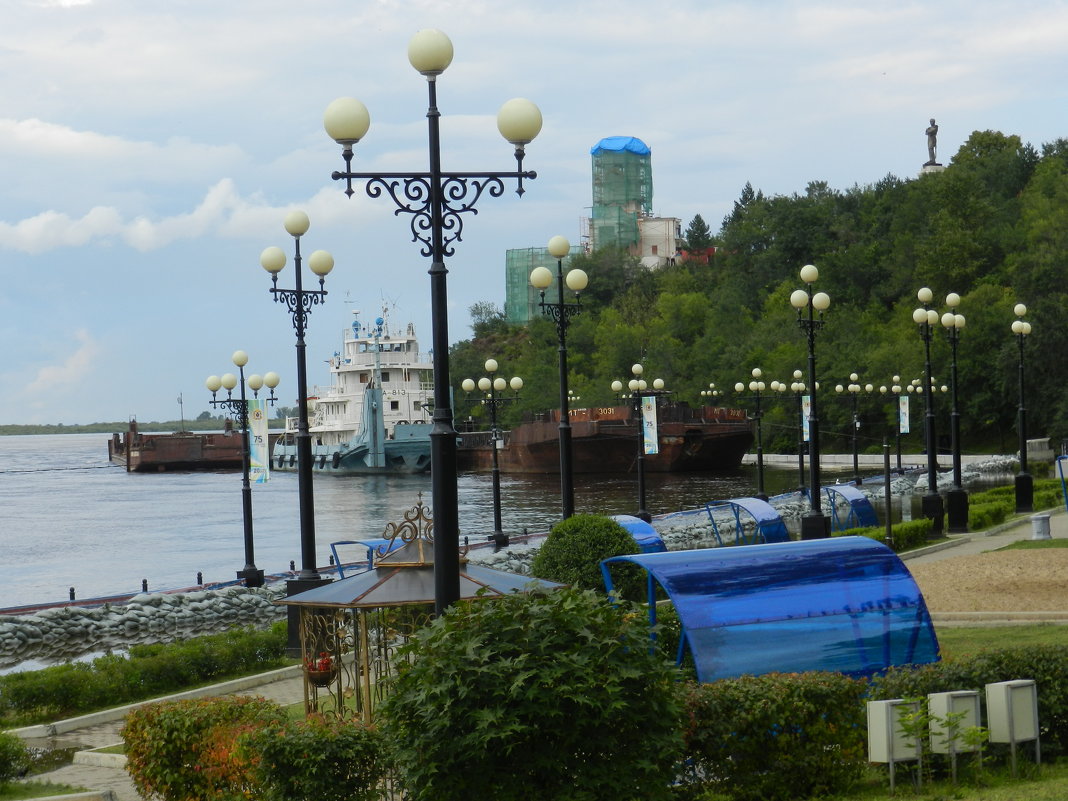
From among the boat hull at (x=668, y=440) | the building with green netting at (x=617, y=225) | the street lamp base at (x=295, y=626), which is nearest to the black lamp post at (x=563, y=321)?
the street lamp base at (x=295, y=626)

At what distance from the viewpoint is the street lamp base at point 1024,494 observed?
1202 inches

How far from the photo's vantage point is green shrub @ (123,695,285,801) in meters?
8.52

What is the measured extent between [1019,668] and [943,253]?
72.3m

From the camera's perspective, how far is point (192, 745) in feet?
28.9

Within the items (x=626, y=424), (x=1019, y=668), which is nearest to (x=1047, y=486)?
(x=1019, y=668)

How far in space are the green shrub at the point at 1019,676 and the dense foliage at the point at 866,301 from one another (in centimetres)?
5516

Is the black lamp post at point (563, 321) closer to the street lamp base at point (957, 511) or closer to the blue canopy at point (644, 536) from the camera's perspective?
the blue canopy at point (644, 536)

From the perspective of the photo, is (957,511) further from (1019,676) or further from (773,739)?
(773,739)

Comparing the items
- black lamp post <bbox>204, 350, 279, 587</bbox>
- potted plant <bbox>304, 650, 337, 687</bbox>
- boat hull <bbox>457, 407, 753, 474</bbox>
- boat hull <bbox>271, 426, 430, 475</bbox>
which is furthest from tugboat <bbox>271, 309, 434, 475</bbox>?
potted plant <bbox>304, 650, 337, 687</bbox>

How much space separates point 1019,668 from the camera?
27.9 feet

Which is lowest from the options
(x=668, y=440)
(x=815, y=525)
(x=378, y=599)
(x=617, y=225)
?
(x=815, y=525)

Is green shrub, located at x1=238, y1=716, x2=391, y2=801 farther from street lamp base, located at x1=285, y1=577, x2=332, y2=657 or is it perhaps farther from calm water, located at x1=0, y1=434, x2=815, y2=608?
calm water, located at x1=0, y1=434, x2=815, y2=608

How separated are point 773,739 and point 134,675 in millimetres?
9432

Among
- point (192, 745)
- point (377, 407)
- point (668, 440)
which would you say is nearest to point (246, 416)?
point (192, 745)
